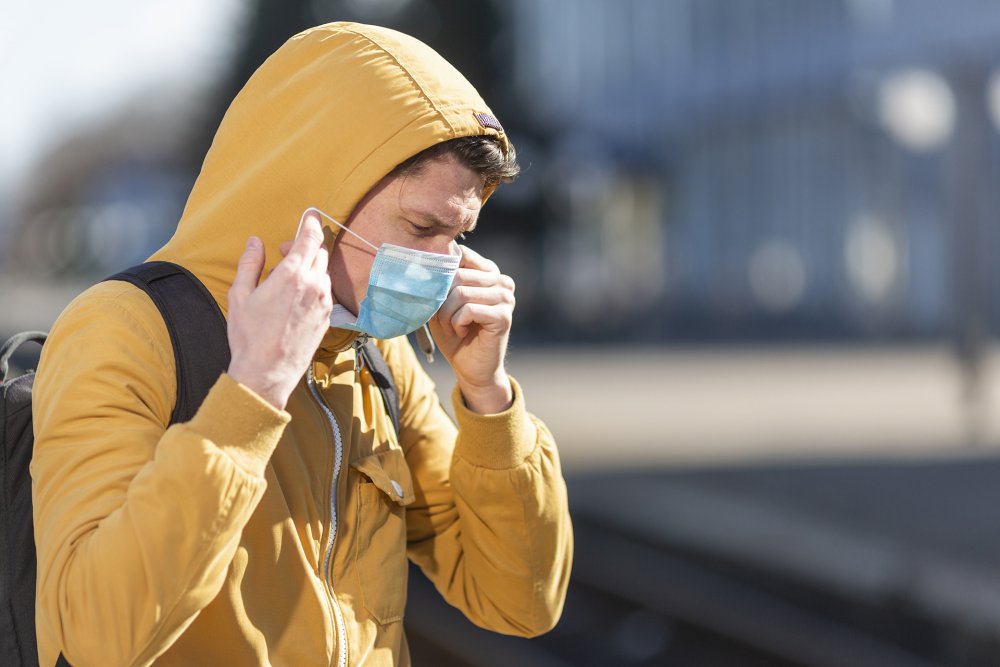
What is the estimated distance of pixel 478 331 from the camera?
2.34m

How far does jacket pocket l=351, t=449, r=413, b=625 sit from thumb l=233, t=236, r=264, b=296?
0.39m

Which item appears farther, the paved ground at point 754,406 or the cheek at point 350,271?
the paved ground at point 754,406

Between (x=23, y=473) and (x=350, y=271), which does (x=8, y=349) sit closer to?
(x=23, y=473)

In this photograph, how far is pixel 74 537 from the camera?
5.98 feet

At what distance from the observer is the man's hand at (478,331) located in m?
2.31

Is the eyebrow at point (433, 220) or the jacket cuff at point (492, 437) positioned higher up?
the eyebrow at point (433, 220)

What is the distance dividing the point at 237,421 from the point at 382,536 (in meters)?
0.49

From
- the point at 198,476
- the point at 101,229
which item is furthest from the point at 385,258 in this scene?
the point at 101,229

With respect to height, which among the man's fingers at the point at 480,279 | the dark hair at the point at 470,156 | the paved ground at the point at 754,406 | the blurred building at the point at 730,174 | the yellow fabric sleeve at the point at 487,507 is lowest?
the blurred building at the point at 730,174

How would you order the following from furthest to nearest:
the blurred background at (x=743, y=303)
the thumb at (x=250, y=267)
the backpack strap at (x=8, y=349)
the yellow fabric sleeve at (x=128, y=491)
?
the blurred background at (x=743, y=303), the backpack strap at (x=8, y=349), the thumb at (x=250, y=267), the yellow fabric sleeve at (x=128, y=491)

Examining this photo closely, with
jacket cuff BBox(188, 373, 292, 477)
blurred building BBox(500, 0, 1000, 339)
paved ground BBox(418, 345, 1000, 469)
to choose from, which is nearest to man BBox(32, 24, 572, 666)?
jacket cuff BBox(188, 373, 292, 477)

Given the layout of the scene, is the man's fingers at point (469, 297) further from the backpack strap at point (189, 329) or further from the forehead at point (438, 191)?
the backpack strap at point (189, 329)

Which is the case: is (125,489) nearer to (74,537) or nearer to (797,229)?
(74,537)

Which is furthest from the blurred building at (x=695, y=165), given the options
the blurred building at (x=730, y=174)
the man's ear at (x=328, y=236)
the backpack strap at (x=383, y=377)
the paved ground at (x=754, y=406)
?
the man's ear at (x=328, y=236)
